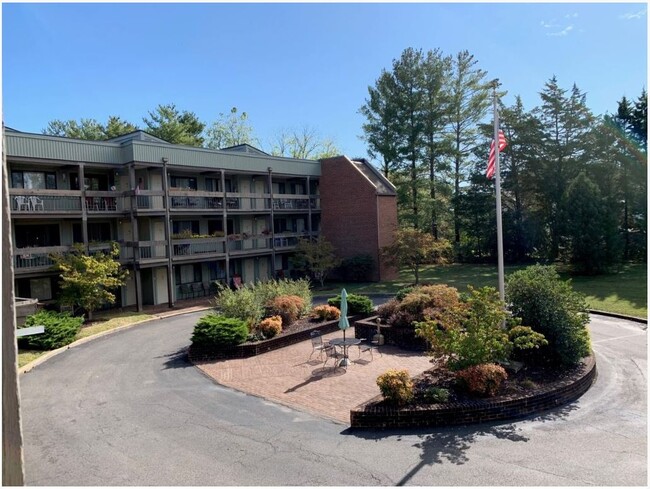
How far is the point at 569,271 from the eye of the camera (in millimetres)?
34250

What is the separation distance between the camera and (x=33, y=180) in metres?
23.8

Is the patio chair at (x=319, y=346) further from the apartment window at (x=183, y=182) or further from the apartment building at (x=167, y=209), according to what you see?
the apartment window at (x=183, y=182)

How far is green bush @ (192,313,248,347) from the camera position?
15578mm

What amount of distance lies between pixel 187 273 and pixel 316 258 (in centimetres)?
876

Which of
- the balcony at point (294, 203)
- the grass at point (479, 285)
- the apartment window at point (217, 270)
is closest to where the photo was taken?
the grass at point (479, 285)

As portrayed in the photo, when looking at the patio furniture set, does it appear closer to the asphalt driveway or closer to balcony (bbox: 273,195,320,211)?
the asphalt driveway

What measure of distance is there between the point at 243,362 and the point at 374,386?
195 inches

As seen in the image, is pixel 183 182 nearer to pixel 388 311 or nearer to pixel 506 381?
pixel 388 311

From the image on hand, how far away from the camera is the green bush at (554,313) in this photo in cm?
1218

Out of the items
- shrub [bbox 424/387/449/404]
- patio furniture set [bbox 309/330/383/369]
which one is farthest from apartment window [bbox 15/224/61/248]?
shrub [bbox 424/387/449/404]

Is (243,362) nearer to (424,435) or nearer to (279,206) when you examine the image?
(424,435)

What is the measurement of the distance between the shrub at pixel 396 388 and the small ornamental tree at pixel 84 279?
1629 centimetres

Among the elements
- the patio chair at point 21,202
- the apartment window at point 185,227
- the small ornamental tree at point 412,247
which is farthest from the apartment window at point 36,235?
the small ornamental tree at point 412,247

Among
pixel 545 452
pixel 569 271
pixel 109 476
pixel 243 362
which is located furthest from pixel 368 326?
pixel 569 271
